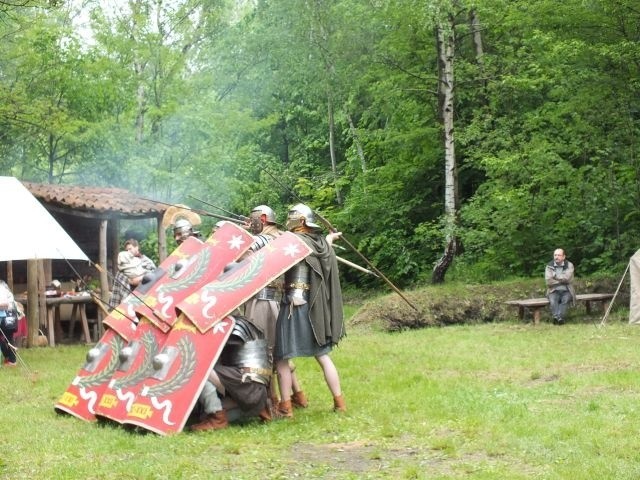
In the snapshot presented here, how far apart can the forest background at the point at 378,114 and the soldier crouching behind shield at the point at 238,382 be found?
10.2m

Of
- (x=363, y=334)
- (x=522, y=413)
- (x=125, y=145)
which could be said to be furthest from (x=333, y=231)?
(x=125, y=145)

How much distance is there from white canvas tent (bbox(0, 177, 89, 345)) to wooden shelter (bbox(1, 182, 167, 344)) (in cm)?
312

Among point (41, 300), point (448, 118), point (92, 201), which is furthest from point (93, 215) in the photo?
point (448, 118)

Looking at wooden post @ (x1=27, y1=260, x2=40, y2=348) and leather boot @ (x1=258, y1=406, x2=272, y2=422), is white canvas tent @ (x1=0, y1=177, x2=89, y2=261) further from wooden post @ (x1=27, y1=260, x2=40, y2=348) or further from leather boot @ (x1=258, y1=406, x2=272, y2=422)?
leather boot @ (x1=258, y1=406, x2=272, y2=422)

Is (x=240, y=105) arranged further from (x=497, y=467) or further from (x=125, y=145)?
(x=497, y=467)

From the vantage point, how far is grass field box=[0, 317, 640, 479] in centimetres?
619

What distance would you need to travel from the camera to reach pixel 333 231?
339 inches

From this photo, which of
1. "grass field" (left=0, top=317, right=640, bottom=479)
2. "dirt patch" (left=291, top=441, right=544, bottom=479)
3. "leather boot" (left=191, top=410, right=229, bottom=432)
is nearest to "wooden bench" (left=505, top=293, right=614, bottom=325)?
"grass field" (left=0, top=317, right=640, bottom=479)

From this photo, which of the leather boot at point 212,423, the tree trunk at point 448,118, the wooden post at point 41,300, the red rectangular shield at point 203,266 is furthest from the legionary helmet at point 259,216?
the tree trunk at point 448,118

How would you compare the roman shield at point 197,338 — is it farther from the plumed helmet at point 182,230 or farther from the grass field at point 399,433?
the plumed helmet at point 182,230

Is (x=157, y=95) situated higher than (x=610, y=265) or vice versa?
(x=157, y=95)

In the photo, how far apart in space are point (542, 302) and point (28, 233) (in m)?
8.99

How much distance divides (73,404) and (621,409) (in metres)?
4.44

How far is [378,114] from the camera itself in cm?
2403
